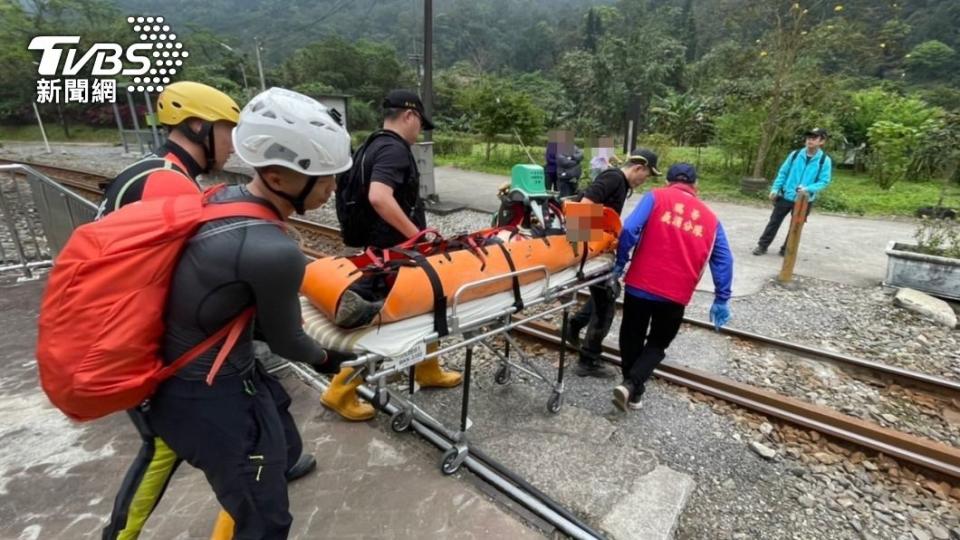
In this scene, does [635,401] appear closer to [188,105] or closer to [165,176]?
[165,176]

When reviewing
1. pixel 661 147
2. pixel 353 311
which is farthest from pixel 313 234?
pixel 661 147

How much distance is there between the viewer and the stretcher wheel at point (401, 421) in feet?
11.0

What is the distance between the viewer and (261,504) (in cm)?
172

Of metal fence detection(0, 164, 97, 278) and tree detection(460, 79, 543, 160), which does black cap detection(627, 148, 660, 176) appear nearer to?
metal fence detection(0, 164, 97, 278)

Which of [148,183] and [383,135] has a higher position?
[383,135]

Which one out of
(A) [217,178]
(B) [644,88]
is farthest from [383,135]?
(B) [644,88]

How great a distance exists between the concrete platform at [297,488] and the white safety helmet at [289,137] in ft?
6.53

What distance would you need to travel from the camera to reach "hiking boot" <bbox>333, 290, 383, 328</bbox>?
2.18 m

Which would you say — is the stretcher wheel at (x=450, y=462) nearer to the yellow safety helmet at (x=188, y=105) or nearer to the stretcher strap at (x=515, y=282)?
the stretcher strap at (x=515, y=282)

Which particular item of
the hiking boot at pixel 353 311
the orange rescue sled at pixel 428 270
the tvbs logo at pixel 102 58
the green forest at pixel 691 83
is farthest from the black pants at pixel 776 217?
the tvbs logo at pixel 102 58

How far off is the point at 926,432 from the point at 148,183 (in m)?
5.58

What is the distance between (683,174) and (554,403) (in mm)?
1946

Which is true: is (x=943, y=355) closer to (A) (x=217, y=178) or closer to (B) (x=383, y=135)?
(B) (x=383, y=135)

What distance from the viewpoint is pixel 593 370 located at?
439 centimetres
